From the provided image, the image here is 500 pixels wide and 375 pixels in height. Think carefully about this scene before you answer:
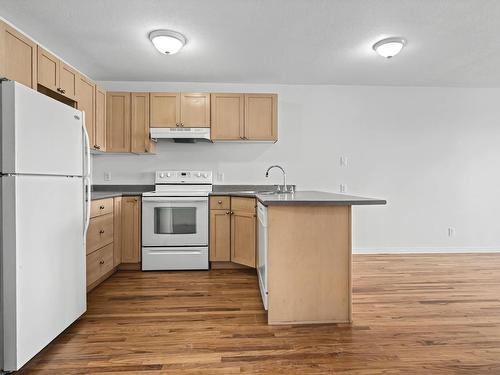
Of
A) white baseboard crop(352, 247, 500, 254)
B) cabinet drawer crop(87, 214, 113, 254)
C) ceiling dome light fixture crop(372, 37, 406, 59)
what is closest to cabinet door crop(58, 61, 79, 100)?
cabinet drawer crop(87, 214, 113, 254)

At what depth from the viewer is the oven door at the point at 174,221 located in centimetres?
341

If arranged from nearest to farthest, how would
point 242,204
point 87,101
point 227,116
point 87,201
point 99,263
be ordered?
1. point 87,201
2. point 99,263
3. point 87,101
4. point 242,204
5. point 227,116

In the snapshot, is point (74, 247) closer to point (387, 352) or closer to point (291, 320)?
point (291, 320)

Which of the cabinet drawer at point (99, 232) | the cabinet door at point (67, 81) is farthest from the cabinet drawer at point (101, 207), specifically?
the cabinet door at point (67, 81)

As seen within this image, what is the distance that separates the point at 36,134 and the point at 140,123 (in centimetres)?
213

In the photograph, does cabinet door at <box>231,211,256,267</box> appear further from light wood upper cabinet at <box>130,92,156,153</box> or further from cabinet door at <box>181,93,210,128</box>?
light wood upper cabinet at <box>130,92,156,153</box>

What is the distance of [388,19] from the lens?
7.98 ft

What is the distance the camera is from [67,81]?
115 inches

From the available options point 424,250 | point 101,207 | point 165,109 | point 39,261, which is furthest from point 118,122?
point 424,250

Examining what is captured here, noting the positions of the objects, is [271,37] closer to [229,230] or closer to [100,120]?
[229,230]

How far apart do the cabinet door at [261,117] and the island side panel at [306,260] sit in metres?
1.90

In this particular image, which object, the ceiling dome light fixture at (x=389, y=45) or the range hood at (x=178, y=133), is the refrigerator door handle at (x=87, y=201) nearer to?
the range hood at (x=178, y=133)

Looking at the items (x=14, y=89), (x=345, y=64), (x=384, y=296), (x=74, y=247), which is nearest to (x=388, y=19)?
(x=345, y=64)

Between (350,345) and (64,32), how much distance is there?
344 cm
